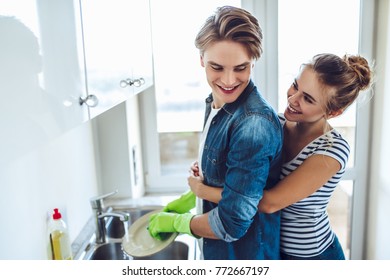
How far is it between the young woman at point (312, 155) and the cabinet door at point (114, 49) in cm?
28

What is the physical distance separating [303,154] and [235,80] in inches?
8.8

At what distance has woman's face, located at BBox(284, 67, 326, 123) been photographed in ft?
2.48

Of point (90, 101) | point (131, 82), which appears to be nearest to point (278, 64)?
point (131, 82)

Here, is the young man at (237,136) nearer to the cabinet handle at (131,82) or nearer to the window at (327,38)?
the cabinet handle at (131,82)

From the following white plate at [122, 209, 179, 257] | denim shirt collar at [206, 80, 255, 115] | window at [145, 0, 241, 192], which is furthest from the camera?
window at [145, 0, 241, 192]

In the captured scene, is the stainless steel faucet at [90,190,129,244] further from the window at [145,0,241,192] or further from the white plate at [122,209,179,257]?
the window at [145,0,241,192]

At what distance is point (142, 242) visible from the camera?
101 centimetres

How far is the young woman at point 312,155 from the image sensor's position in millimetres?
734

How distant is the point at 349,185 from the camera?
1.44 meters

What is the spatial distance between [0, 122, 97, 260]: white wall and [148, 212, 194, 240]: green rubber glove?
0.31 meters

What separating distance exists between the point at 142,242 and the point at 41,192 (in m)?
0.31

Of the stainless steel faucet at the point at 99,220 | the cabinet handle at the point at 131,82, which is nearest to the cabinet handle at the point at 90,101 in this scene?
the cabinet handle at the point at 131,82

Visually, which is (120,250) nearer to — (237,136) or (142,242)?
(142,242)

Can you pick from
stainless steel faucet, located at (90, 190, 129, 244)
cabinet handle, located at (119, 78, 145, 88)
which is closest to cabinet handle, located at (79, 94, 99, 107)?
cabinet handle, located at (119, 78, 145, 88)
